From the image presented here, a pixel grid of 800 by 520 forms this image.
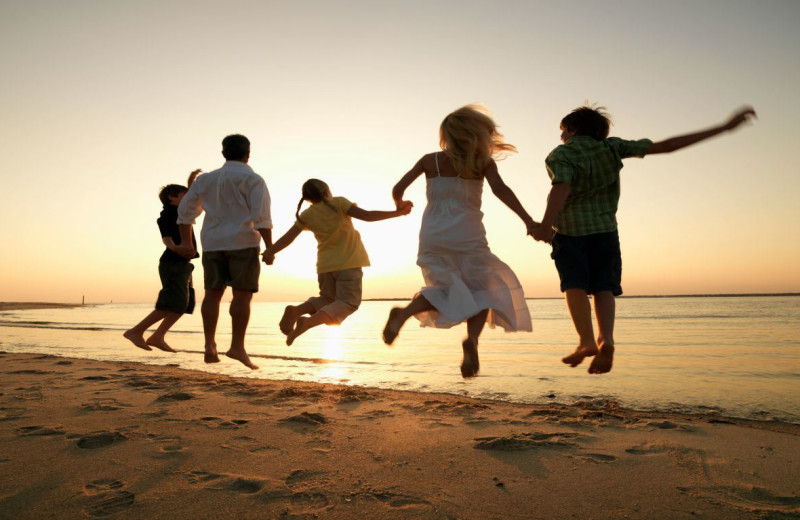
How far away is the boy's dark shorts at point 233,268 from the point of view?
5316 millimetres

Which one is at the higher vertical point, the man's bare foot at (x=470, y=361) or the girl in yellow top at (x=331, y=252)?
the girl in yellow top at (x=331, y=252)

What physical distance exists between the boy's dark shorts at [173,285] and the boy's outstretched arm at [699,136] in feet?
17.4

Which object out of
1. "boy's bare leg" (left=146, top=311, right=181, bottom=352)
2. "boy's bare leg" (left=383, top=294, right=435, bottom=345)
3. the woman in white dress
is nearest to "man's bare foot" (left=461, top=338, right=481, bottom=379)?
the woman in white dress

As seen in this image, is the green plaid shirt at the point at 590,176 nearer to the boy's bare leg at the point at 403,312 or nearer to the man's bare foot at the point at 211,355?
the boy's bare leg at the point at 403,312

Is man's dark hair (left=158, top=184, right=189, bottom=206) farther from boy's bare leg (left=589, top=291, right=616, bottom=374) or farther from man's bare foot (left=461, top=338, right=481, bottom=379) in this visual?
boy's bare leg (left=589, top=291, right=616, bottom=374)

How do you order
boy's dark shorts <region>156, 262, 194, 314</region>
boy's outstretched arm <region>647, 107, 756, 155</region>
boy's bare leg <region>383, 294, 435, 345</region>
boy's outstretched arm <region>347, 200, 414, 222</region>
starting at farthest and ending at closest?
1. boy's dark shorts <region>156, 262, 194, 314</region>
2. boy's outstretched arm <region>347, 200, 414, 222</region>
3. boy's bare leg <region>383, 294, 435, 345</region>
4. boy's outstretched arm <region>647, 107, 756, 155</region>

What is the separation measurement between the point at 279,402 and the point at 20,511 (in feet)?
11.6

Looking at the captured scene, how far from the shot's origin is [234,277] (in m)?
5.34

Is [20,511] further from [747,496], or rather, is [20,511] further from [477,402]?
[477,402]

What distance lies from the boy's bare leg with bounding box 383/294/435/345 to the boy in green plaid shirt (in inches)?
41.3

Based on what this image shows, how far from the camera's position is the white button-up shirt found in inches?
205

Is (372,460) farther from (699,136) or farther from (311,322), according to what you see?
(699,136)

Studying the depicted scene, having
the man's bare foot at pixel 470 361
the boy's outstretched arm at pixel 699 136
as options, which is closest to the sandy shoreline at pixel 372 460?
the man's bare foot at pixel 470 361

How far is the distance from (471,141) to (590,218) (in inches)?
42.0
